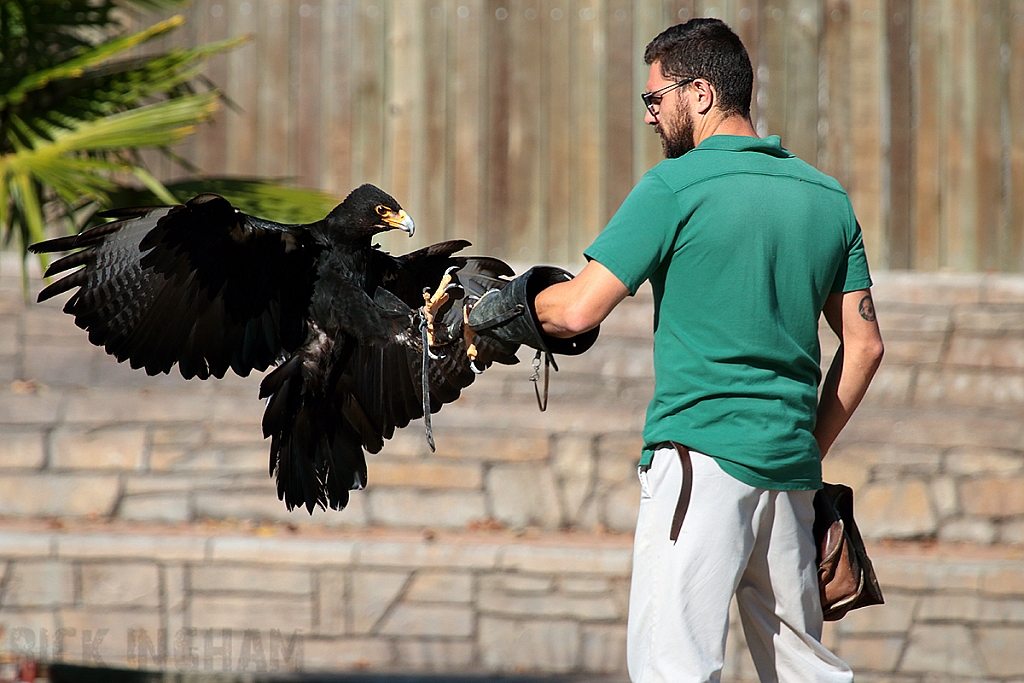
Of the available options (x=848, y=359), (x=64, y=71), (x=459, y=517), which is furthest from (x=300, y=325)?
(x=459, y=517)

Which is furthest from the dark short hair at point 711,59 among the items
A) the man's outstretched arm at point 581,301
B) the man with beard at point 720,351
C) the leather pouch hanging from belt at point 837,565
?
the leather pouch hanging from belt at point 837,565

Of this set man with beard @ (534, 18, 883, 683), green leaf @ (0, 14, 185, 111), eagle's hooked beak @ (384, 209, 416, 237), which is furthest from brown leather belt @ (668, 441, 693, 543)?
green leaf @ (0, 14, 185, 111)

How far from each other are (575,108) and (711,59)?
373 centimetres

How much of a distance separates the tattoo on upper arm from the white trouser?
43 cm

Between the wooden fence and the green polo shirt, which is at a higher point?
the wooden fence

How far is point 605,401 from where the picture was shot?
564 cm

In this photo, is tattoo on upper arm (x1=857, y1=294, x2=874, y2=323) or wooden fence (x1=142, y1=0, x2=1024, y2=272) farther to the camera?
wooden fence (x1=142, y1=0, x2=1024, y2=272)

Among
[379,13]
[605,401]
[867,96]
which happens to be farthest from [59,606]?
[867,96]

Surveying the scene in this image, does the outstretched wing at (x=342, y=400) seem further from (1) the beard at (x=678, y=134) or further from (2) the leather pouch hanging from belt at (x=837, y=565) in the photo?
(2) the leather pouch hanging from belt at (x=837, y=565)

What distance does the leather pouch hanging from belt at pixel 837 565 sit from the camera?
2.43m

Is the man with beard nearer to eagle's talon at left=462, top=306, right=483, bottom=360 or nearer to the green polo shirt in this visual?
the green polo shirt

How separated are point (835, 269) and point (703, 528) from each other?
634 millimetres

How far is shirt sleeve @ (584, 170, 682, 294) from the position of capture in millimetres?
2174

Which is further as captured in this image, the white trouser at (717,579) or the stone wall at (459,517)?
the stone wall at (459,517)
